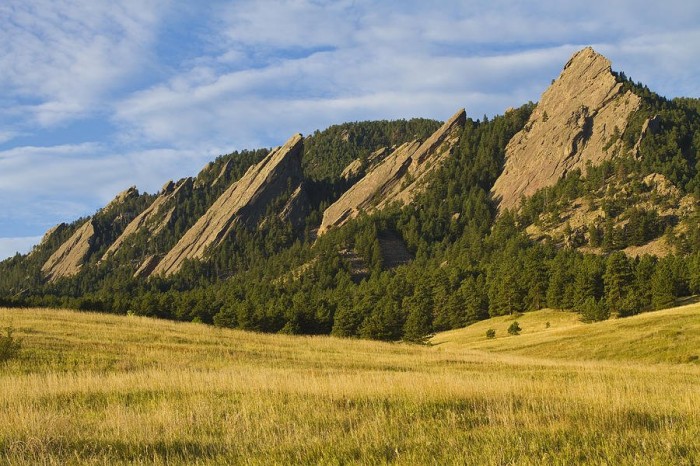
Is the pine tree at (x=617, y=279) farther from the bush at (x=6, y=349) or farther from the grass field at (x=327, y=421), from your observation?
the bush at (x=6, y=349)

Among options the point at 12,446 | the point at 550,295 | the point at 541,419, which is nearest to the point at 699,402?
the point at 541,419

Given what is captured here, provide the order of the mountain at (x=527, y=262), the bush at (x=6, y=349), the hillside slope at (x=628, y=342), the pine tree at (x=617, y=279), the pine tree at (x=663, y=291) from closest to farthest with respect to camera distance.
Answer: the bush at (x=6, y=349) < the hillside slope at (x=628, y=342) < the pine tree at (x=663, y=291) < the pine tree at (x=617, y=279) < the mountain at (x=527, y=262)

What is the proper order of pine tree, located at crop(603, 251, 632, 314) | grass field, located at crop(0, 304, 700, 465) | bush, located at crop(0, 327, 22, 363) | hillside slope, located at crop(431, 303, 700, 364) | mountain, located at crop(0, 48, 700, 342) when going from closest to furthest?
1. grass field, located at crop(0, 304, 700, 465)
2. bush, located at crop(0, 327, 22, 363)
3. hillside slope, located at crop(431, 303, 700, 364)
4. pine tree, located at crop(603, 251, 632, 314)
5. mountain, located at crop(0, 48, 700, 342)

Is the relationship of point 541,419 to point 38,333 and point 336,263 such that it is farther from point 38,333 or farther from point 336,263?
point 336,263

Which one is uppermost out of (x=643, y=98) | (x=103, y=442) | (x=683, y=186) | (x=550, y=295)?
(x=643, y=98)

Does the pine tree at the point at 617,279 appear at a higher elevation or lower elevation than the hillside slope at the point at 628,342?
higher

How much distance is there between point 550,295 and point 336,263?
301 feet

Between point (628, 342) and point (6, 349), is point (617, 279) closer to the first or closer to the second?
point (628, 342)

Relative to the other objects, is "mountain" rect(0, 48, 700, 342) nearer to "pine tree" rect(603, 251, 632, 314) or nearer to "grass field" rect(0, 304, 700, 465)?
"pine tree" rect(603, 251, 632, 314)

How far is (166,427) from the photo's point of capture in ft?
30.8

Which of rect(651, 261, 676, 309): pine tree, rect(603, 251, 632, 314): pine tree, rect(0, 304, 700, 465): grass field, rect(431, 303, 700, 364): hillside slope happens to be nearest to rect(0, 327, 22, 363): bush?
rect(0, 304, 700, 465): grass field

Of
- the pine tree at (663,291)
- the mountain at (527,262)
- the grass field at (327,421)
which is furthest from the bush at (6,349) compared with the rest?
the pine tree at (663,291)

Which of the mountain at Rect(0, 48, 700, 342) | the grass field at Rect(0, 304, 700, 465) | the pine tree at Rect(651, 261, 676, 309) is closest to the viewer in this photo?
the grass field at Rect(0, 304, 700, 465)

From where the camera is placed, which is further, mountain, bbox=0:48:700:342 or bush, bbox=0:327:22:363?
mountain, bbox=0:48:700:342
